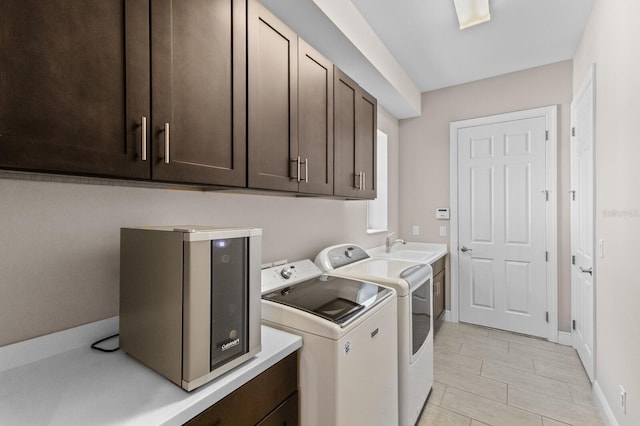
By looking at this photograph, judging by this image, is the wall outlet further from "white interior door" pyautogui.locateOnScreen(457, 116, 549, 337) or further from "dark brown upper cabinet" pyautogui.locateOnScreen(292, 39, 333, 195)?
"dark brown upper cabinet" pyautogui.locateOnScreen(292, 39, 333, 195)

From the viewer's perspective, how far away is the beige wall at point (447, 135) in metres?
3.01

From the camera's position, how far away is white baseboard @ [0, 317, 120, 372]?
3.07ft

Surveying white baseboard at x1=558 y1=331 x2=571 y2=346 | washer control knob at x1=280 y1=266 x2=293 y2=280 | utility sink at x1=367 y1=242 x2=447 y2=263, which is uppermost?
washer control knob at x1=280 y1=266 x2=293 y2=280

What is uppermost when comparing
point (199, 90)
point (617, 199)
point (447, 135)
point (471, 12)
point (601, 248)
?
point (471, 12)

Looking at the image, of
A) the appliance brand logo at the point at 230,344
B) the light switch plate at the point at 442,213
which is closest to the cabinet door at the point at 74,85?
the appliance brand logo at the point at 230,344

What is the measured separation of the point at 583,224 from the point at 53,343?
3.40m

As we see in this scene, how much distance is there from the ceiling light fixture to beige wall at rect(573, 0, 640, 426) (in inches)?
27.1

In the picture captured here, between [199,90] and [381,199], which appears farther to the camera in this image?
[381,199]

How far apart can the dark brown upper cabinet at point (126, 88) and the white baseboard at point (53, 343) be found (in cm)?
62

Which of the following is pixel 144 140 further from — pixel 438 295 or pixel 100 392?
pixel 438 295

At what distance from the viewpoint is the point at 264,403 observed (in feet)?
3.38

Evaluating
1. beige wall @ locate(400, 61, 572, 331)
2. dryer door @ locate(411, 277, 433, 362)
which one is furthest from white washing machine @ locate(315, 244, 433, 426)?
beige wall @ locate(400, 61, 572, 331)

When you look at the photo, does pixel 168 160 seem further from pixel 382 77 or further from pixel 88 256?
pixel 382 77

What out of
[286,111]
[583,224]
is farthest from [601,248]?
[286,111]
